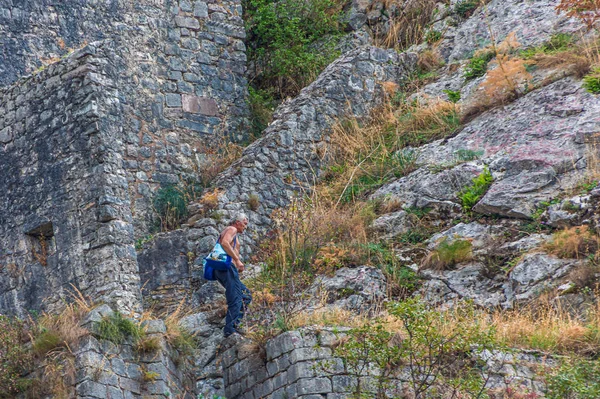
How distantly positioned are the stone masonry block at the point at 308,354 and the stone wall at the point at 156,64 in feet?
16.2

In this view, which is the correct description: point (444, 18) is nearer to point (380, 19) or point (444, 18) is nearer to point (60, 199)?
point (380, 19)

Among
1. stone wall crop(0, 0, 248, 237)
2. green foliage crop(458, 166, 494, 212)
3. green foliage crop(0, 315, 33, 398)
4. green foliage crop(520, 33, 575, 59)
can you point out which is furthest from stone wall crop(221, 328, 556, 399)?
green foliage crop(520, 33, 575, 59)

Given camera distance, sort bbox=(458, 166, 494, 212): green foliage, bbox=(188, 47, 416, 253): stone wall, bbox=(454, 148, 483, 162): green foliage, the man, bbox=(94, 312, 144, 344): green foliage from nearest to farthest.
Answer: bbox=(94, 312, 144, 344): green foliage → the man → bbox=(458, 166, 494, 212): green foliage → bbox=(454, 148, 483, 162): green foliage → bbox=(188, 47, 416, 253): stone wall

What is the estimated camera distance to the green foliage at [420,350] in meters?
10.5

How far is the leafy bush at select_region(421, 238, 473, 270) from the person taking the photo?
12969 mm

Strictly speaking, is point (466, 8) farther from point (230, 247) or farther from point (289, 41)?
point (230, 247)

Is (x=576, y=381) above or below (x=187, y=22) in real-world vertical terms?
below

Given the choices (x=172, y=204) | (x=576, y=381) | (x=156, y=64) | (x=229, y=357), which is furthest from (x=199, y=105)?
(x=576, y=381)

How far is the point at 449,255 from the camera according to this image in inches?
512

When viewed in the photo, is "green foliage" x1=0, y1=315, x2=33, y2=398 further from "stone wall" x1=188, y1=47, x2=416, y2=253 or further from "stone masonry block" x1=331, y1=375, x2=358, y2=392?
"stone wall" x1=188, y1=47, x2=416, y2=253

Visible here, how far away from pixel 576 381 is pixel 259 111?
8.53 metres

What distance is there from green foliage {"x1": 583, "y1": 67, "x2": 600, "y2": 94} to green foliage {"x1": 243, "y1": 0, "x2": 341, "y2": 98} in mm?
4799

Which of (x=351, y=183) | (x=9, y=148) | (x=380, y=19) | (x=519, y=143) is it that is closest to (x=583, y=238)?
(x=519, y=143)

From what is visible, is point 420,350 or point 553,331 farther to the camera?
point 553,331
